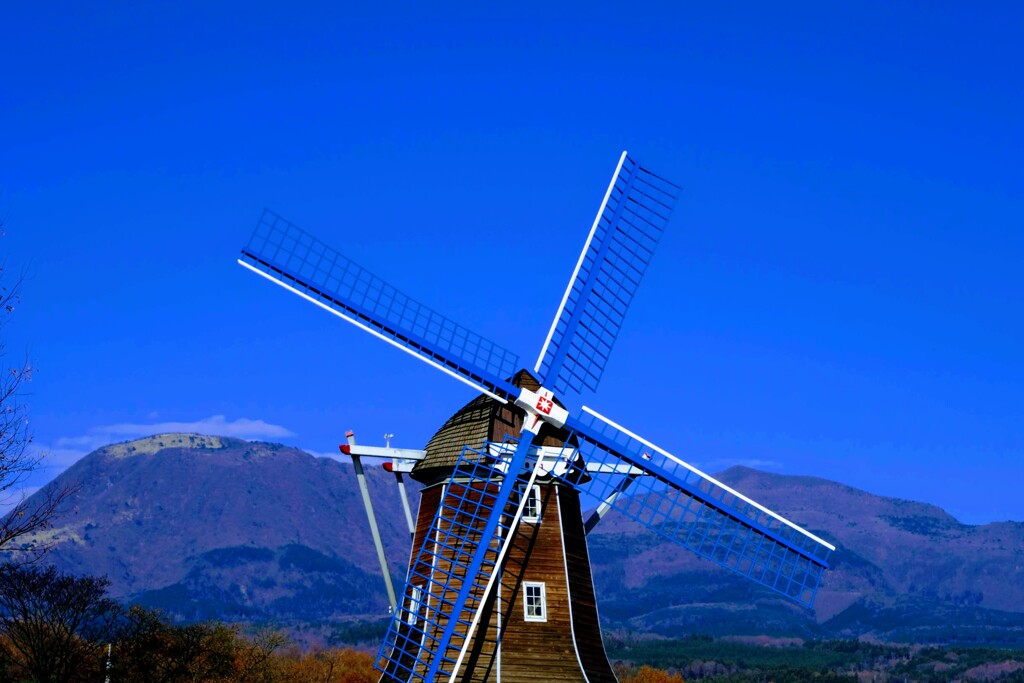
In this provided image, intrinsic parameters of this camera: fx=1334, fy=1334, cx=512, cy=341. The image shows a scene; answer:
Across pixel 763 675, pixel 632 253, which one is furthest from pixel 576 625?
pixel 763 675

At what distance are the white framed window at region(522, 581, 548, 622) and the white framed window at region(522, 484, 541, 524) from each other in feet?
5.22

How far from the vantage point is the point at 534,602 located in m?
Answer: 33.3

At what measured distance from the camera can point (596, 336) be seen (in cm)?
3497

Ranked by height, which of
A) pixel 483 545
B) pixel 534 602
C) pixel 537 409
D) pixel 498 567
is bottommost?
pixel 534 602

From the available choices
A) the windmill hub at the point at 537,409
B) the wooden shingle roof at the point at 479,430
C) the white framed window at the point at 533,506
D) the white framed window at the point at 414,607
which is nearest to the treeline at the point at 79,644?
the white framed window at the point at 414,607

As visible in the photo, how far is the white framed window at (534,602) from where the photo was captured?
1304 inches

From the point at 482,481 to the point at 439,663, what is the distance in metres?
4.63

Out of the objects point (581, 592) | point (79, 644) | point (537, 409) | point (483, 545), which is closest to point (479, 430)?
point (537, 409)

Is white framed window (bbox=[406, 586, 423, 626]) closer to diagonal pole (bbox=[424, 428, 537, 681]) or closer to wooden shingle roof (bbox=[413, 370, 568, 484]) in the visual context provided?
diagonal pole (bbox=[424, 428, 537, 681])

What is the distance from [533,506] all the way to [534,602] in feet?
7.86

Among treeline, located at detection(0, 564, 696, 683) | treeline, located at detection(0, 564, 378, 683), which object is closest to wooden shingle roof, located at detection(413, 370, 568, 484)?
treeline, located at detection(0, 564, 696, 683)

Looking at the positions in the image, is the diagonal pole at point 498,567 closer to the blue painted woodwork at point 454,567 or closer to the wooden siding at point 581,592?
the blue painted woodwork at point 454,567

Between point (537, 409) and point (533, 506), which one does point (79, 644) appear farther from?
point (537, 409)

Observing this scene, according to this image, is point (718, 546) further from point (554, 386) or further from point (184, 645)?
point (184, 645)
